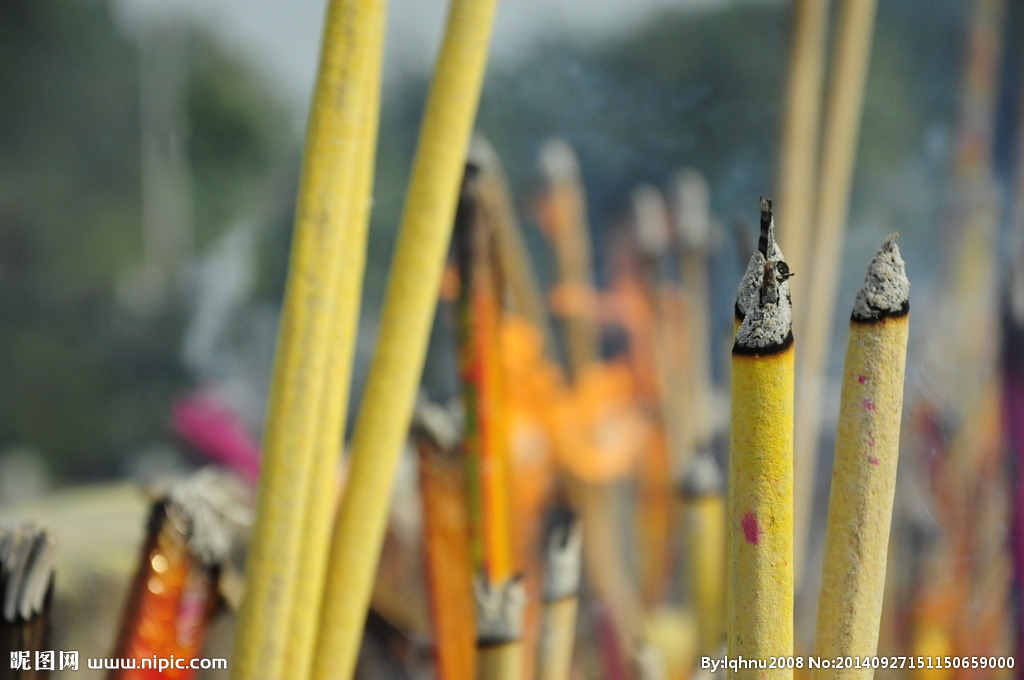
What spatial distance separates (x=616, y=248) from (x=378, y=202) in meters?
0.20

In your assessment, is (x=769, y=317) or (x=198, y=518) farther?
(x=198, y=518)

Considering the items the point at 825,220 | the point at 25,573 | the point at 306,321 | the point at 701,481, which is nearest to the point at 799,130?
the point at 825,220

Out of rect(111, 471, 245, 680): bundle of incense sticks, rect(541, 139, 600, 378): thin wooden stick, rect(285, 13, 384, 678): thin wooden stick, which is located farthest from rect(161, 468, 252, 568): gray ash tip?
rect(541, 139, 600, 378): thin wooden stick

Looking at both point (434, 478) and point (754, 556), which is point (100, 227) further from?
point (754, 556)

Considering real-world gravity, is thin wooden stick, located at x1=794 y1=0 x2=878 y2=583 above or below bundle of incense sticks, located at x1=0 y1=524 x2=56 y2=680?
above

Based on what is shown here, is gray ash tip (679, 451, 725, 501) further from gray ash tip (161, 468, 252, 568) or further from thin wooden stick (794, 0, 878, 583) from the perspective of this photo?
gray ash tip (161, 468, 252, 568)

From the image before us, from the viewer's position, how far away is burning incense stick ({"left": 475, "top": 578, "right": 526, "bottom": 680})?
1.09 ft

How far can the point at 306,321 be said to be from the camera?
0.27m

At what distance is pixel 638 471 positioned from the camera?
0.69 meters

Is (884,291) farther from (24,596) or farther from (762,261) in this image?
(24,596)

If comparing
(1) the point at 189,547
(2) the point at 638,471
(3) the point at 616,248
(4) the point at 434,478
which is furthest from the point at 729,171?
(1) the point at 189,547

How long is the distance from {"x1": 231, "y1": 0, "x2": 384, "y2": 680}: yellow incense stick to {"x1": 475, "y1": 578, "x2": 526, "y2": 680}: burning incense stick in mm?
90

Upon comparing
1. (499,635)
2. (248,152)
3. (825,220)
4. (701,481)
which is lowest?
(499,635)

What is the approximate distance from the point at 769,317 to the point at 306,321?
15 cm
